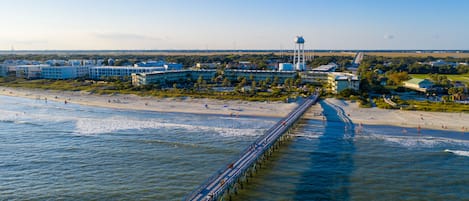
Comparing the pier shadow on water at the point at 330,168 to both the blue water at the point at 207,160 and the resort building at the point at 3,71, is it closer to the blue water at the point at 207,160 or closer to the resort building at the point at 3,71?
the blue water at the point at 207,160

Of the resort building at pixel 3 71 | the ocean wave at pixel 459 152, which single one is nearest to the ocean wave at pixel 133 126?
the ocean wave at pixel 459 152

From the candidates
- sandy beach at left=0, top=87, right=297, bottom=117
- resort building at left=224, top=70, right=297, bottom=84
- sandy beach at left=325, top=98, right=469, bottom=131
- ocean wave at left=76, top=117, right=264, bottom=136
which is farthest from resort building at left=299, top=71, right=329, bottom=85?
ocean wave at left=76, top=117, right=264, bottom=136

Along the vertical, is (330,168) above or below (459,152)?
below

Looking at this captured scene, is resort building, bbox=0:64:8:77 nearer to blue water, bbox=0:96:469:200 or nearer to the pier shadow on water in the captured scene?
blue water, bbox=0:96:469:200

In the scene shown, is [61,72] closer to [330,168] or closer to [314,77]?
[314,77]

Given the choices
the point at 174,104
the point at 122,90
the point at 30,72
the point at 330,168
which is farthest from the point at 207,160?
the point at 30,72
